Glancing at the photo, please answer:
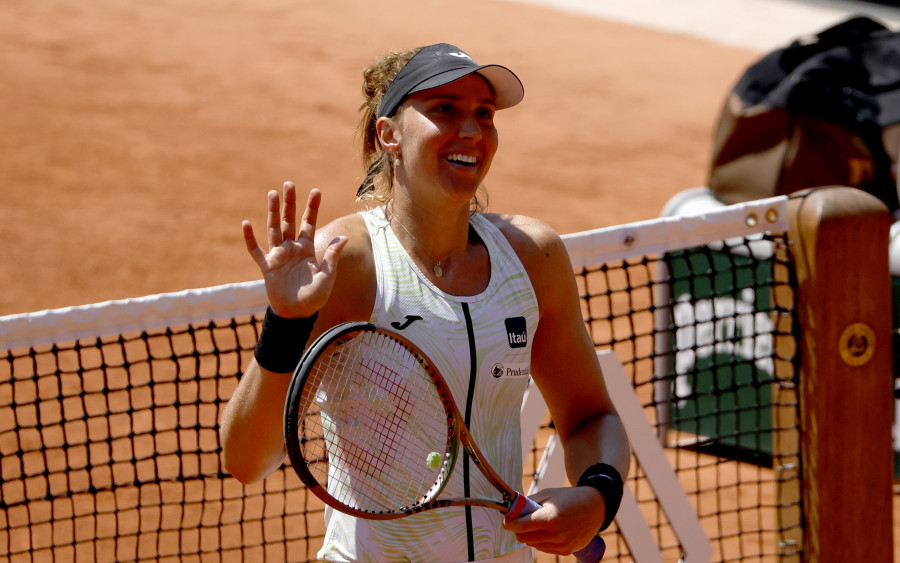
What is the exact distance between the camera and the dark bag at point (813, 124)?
5.45m

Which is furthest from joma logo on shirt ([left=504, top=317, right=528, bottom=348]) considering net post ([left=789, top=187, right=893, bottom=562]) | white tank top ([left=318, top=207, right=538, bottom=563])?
net post ([left=789, top=187, right=893, bottom=562])

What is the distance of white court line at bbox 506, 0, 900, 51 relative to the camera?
14961 millimetres

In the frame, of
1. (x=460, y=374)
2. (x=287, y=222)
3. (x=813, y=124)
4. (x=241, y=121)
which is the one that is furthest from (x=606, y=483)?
(x=241, y=121)

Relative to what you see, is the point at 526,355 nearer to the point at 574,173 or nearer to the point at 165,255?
the point at 165,255

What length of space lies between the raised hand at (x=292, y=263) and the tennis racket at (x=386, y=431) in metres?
0.13

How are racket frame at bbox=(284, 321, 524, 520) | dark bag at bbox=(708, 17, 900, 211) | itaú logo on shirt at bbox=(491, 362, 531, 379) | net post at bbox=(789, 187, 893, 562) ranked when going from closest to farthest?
1. racket frame at bbox=(284, 321, 524, 520)
2. itaú logo on shirt at bbox=(491, 362, 531, 379)
3. net post at bbox=(789, 187, 893, 562)
4. dark bag at bbox=(708, 17, 900, 211)

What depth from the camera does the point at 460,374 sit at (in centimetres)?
232

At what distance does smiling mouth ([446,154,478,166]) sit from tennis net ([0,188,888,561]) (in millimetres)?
1035

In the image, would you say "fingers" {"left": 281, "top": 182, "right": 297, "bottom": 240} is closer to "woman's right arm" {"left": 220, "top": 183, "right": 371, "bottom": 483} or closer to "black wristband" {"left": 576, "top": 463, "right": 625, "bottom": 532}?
"woman's right arm" {"left": 220, "top": 183, "right": 371, "bottom": 483}

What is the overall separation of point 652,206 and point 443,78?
25.1ft

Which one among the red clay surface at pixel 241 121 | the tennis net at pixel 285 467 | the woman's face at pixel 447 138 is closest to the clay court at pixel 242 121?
the red clay surface at pixel 241 121

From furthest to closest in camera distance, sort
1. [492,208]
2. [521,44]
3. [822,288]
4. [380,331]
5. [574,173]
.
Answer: [521,44]
[574,173]
[492,208]
[822,288]
[380,331]

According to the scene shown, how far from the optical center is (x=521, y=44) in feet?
46.7

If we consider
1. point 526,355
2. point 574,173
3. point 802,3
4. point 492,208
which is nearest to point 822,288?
point 526,355
